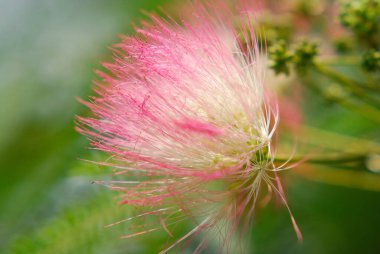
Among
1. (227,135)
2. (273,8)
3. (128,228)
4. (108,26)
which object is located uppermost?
(273,8)

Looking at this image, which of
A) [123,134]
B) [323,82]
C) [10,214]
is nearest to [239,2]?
[123,134]

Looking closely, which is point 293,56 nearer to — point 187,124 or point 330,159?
point 330,159

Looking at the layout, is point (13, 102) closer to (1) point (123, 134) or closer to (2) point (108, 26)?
(2) point (108, 26)

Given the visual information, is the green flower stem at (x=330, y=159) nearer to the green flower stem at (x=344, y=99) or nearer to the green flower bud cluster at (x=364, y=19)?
the green flower stem at (x=344, y=99)

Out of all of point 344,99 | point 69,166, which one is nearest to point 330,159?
point 344,99

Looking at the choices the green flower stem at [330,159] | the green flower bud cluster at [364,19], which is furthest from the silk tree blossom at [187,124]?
the green flower bud cluster at [364,19]

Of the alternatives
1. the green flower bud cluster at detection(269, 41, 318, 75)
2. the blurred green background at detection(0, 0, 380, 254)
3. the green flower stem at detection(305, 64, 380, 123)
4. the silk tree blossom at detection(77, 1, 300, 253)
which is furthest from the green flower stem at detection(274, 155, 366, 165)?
the blurred green background at detection(0, 0, 380, 254)
